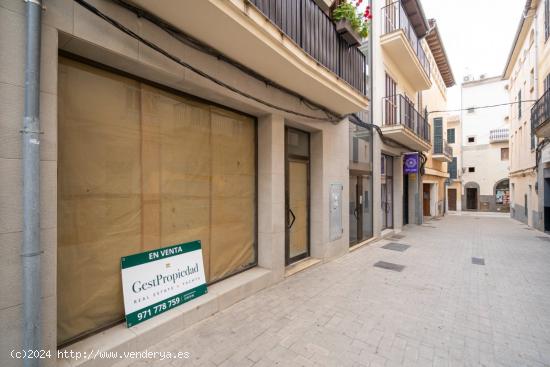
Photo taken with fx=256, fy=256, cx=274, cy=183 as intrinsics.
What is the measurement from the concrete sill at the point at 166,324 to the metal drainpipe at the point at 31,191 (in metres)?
0.60

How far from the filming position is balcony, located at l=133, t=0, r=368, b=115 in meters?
2.87

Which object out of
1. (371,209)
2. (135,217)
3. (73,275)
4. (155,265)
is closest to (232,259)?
(155,265)

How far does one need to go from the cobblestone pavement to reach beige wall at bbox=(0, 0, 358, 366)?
33 cm

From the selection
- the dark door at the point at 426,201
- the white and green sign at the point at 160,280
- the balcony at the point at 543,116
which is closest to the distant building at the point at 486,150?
the dark door at the point at 426,201

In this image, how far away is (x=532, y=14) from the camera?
488 inches

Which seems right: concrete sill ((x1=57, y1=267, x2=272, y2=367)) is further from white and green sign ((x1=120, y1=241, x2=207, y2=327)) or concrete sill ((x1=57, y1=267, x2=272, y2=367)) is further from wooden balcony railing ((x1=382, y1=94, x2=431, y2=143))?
wooden balcony railing ((x1=382, y1=94, x2=431, y2=143))

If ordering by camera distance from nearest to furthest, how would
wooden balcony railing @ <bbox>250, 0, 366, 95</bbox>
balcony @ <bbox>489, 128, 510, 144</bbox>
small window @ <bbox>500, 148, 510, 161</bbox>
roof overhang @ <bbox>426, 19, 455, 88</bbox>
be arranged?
wooden balcony railing @ <bbox>250, 0, 366, 95</bbox> → roof overhang @ <bbox>426, 19, 455, 88</bbox> → balcony @ <bbox>489, 128, 510, 144</bbox> → small window @ <bbox>500, 148, 510, 161</bbox>

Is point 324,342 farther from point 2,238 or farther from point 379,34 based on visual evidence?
point 379,34

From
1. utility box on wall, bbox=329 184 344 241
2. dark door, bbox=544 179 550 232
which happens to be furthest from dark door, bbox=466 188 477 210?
utility box on wall, bbox=329 184 344 241

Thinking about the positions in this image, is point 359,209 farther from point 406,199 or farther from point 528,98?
point 528,98

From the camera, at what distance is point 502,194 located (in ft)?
83.5

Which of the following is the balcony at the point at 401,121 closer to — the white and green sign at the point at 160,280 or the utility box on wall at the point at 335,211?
the utility box on wall at the point at 335,211

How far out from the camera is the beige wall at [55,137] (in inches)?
79.1

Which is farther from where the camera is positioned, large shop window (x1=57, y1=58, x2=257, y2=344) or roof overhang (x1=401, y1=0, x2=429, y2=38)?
roof overhang (x1=401, y1=0, x2=429, y2=38)
